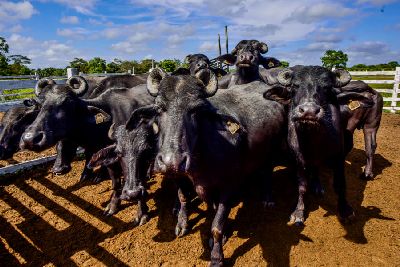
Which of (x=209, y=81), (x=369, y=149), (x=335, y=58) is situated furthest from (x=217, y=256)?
(x=335, y=58)

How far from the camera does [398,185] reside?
585cm

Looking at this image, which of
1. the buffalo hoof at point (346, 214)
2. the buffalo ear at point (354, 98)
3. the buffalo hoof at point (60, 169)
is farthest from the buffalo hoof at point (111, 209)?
the buffalo ear at point (354, 98)

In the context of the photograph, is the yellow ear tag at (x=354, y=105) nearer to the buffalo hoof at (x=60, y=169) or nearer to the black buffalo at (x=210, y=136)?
the black buffalo at (x=210, y=136)

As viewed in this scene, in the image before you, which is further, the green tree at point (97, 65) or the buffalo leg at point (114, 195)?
the green tree at point (97, 65)

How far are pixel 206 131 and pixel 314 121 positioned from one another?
4.47ft

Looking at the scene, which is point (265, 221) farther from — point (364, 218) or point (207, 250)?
point (364, 218)

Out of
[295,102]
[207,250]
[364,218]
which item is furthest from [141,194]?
[364,218]

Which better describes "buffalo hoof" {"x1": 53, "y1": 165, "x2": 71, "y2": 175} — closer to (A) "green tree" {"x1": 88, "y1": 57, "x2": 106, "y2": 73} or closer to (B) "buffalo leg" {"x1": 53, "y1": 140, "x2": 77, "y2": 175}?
(B) "buffalo leg" {"x1": 53, "y1": 140, "x2": 77, "y2": 175}

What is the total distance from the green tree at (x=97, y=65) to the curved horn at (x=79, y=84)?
31.1m

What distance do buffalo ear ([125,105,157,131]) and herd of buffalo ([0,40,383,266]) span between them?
17 millimetres

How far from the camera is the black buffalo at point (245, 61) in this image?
720cm

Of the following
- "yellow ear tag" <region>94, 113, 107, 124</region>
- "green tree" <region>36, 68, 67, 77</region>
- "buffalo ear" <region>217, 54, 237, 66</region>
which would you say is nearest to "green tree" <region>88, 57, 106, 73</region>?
"green tree" <region>36, 68, 67, 77</region>

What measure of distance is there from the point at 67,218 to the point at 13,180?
2555 mm

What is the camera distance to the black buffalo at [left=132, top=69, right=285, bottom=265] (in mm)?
3129
